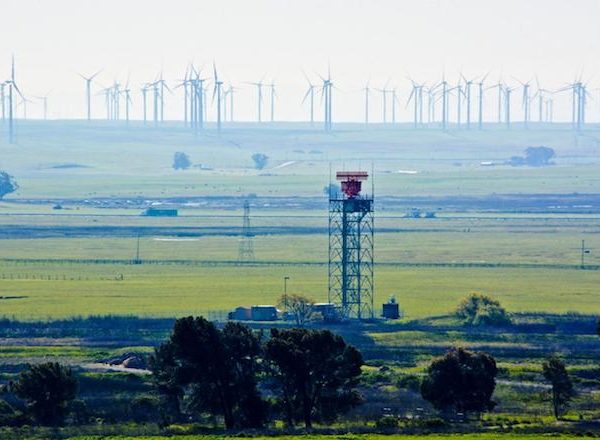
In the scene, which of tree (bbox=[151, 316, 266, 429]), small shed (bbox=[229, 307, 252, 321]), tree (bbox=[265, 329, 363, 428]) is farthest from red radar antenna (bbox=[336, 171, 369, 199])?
tree (bbox=[265, 329, 363, 428])

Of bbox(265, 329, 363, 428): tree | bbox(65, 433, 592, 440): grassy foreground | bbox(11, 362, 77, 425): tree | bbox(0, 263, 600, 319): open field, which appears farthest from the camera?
bbox(0, 263, 600, 319): open field

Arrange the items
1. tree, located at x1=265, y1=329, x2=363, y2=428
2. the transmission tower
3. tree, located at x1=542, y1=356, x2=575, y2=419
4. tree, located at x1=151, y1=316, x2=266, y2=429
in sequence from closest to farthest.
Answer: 1. tree, located at x1=151, y1=316, x2=266, y2=429
2. tree, located at x1=265, y1=329, x2=363, y2=428
3. tree, located at x1=542, y1=356, x2=575, y2=419
4. the transmission tower

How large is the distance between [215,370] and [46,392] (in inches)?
224

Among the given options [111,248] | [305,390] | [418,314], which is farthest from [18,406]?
[111,248]

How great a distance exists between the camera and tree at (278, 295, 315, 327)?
3551 inches

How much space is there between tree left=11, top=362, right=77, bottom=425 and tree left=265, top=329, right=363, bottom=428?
6995 millimetres

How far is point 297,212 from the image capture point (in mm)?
196875

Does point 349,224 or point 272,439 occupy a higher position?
point 349,224

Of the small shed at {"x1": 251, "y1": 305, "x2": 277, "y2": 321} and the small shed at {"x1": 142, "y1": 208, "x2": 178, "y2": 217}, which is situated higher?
the small shed at {"x1": 142, "y1": 208, "x2": 178, "y2": 217}

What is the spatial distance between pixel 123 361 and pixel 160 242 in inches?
2870

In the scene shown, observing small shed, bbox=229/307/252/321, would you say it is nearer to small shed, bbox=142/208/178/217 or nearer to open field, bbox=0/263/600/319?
open field, bbox=0/263/600/319

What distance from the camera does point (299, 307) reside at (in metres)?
90.6

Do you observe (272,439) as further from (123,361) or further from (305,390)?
(123,361)

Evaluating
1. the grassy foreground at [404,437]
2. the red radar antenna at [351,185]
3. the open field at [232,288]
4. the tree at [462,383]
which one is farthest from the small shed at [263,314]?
the grassy foreground at [404,437]
